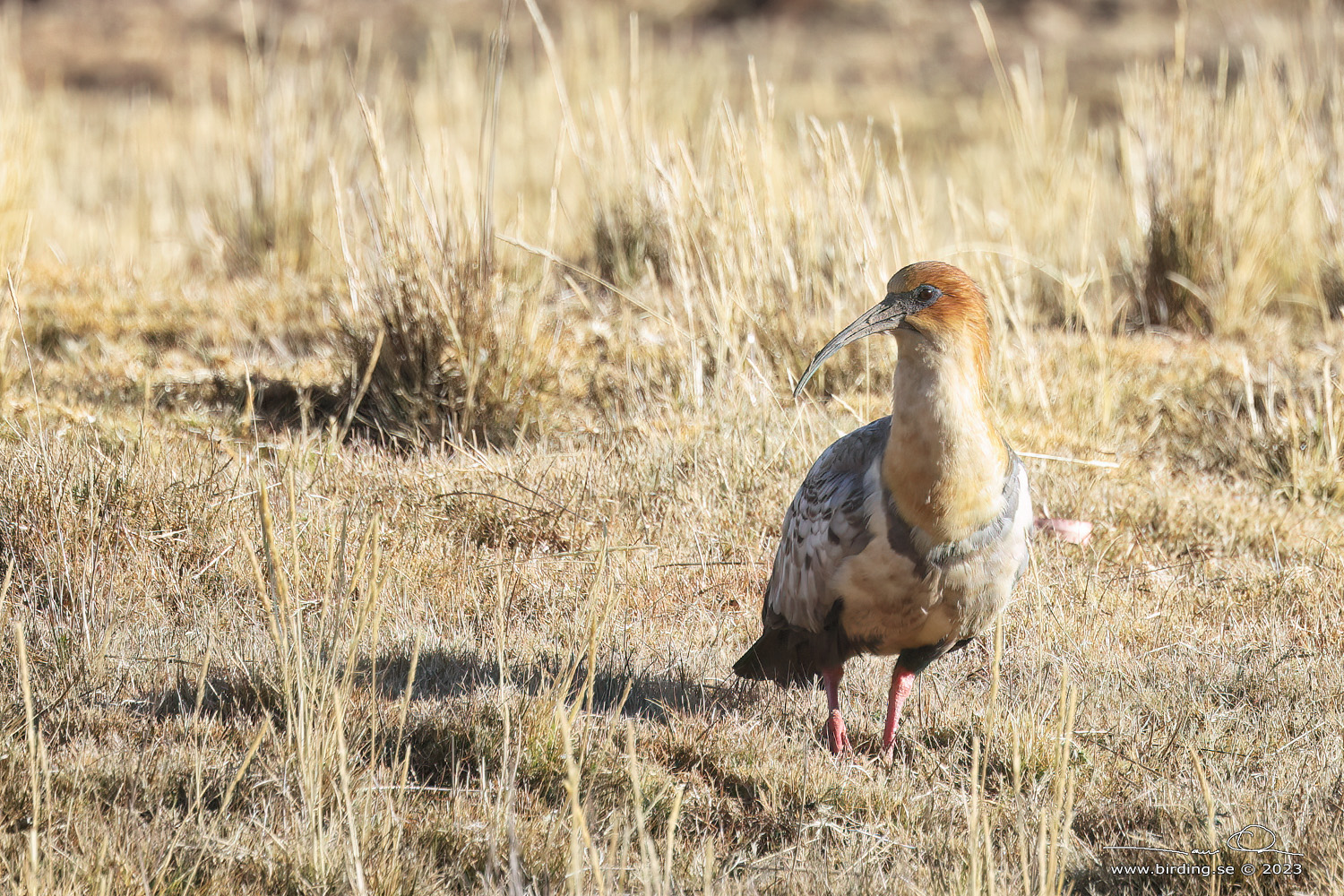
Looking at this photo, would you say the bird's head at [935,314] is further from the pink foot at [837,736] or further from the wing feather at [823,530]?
the pink foot at [837,736]

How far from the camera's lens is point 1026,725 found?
311cm

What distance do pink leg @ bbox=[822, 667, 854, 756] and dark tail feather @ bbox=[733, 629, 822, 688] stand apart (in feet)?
0.14

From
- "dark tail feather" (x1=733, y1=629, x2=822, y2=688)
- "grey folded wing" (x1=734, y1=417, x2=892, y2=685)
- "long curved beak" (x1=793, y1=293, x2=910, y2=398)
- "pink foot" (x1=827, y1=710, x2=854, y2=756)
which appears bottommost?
"pink foot" (x1=827, y1=710, x2=854, y2=756)

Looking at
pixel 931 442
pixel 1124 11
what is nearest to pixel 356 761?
pixel 931 442

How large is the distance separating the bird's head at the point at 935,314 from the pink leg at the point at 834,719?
89 centimetres

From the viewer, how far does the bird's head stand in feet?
9.48

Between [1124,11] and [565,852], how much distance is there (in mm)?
28522

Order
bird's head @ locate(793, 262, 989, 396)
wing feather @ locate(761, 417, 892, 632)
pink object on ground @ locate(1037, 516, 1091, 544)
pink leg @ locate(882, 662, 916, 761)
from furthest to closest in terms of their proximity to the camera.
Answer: pink object on ground @ locate(1037, 516, 1091, 544)
pink leg @ locate(882, 662, 916, 761)
wing feather @ locate(761, 417, 892, 632)
bird's head @ locate(793, 262, 989, 396)

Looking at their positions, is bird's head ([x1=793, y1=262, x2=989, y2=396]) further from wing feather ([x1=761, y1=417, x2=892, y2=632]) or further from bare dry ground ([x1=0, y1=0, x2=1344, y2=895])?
bare dry ground ([x1=0, y1=0, x2=1344, y2=895])

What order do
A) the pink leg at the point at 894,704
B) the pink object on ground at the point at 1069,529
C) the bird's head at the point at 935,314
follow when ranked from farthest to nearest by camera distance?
the pink object on ground at the point at 1069,529, the pink leg at the point at 894,704, the bird's head at the point at 935,314

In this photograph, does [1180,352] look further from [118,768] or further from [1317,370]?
[118,768]

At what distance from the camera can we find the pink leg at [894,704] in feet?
10.5
